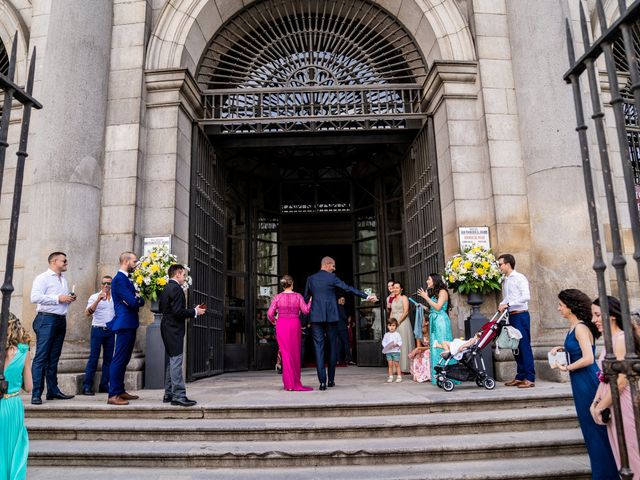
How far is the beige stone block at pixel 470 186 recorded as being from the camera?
329 inches

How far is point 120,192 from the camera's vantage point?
8164mm

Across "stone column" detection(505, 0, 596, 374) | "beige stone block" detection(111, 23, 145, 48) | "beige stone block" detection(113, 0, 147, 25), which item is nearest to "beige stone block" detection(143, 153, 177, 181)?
"beige stone block" detection(111, 23, 145, 48)

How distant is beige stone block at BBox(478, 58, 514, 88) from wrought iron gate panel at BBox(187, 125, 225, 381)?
196 inches

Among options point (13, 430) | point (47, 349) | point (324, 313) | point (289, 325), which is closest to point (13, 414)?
point (13, 430)

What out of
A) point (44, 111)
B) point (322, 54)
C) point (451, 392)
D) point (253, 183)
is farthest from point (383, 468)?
point (253, 183)

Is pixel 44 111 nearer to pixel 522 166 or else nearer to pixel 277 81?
pixel 277 81

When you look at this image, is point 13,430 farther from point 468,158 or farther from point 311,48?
point 311,48

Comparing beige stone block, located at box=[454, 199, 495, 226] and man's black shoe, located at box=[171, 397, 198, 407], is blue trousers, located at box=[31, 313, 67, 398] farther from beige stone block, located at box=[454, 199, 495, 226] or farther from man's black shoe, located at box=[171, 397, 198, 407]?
beige stone block, located at box=[454, 199, 495, 226]

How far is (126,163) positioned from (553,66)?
6.83 meters

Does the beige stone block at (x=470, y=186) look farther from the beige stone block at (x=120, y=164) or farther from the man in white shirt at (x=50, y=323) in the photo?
the man in white shirt at (x=50, y=323)

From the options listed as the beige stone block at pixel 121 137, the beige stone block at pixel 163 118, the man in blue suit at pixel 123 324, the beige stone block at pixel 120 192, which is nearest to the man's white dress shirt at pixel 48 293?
the man in blue suit at pixel 123 324

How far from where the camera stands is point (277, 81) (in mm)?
9766

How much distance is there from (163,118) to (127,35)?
1591 millimetres

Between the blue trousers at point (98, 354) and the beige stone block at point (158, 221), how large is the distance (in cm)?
176
